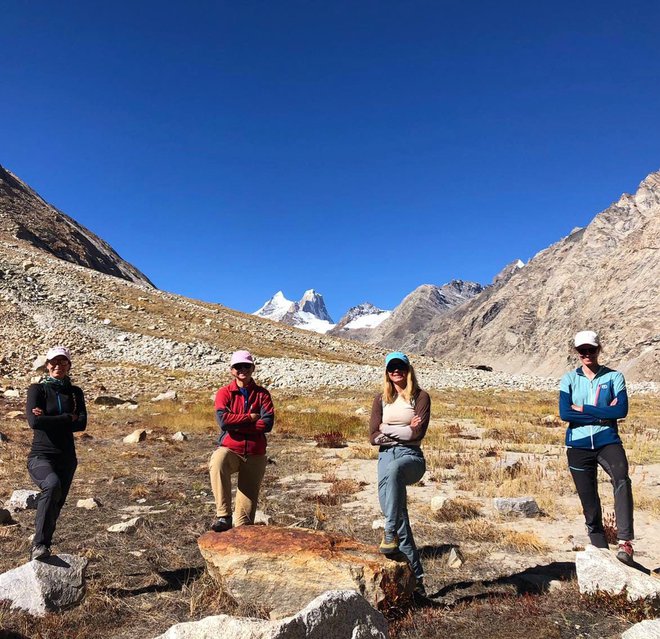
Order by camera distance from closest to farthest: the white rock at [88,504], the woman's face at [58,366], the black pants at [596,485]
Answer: the black pants at [596,485], the woman's face at [58,366], the white rock at [88,504]

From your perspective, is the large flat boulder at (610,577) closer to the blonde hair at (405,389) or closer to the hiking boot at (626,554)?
the hiking boot at (626,554)

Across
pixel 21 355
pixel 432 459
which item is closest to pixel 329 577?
pixel 432 459

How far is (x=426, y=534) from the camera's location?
7996 millimetres

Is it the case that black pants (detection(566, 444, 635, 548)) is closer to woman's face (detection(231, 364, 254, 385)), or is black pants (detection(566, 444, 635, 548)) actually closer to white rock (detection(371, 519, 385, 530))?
white rock (detection(371, 519, 385, 530))

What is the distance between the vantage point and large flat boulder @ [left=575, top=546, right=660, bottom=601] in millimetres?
5152

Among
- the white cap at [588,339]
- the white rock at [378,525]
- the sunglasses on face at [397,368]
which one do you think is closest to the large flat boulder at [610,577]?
the white cap at [588,339]

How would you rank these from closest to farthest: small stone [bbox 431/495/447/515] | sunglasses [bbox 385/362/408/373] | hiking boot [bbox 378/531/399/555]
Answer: hiking boot [bbox 378/531/399/555]
sunglasses [bbox 385/362/408/373]
small stone [bbox 431/495/447/515]

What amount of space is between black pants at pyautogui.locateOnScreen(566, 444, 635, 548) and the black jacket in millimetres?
6102

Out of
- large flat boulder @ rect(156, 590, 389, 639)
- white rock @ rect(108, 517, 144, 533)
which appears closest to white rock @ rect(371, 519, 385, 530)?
white rock @ rect(108, 517, 144, 533)

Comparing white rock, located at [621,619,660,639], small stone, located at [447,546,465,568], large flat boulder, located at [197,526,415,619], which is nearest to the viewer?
white rock, located at [621,619,660,639]

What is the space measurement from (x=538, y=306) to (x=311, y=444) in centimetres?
18335

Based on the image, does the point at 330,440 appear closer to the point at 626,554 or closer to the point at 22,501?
the point at 22,501

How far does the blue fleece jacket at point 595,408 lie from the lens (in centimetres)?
599

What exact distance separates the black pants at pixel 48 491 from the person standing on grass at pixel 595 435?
20.0ft
